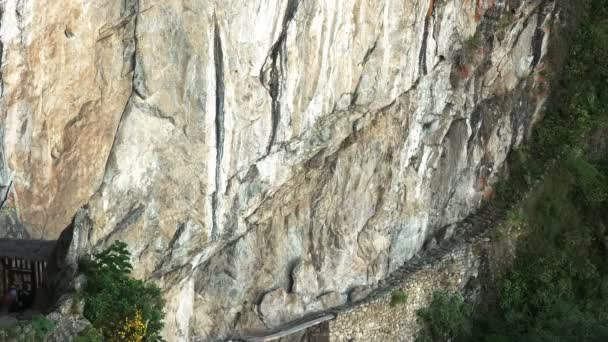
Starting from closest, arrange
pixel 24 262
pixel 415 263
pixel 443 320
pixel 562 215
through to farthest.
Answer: pixel 24 262 → pixel 443 320 → pixel 415 263 → pixel 562 215

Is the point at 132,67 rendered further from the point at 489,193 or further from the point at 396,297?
the point at 489,193

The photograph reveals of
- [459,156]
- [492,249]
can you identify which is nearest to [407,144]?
[459,156]

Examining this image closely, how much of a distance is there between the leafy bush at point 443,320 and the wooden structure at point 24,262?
698 centimetres

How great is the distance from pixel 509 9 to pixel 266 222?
674 cm

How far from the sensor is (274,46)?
14695mm

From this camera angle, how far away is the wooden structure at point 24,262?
14148mm

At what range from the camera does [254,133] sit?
1475 centimetres

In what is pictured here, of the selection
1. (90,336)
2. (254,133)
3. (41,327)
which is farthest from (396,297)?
(41,327)

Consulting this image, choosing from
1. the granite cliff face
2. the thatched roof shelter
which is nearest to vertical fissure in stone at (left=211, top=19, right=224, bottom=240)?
the granite cliff face

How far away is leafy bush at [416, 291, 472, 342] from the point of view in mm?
17812

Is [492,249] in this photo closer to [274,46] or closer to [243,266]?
[243,266]

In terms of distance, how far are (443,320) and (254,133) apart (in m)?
5.70

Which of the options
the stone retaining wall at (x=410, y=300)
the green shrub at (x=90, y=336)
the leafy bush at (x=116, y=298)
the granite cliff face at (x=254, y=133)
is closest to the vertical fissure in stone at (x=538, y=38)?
the granite cliff face at (x=254, y=133)

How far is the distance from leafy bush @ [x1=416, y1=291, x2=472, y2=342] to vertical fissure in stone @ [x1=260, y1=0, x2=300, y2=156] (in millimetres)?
5125
